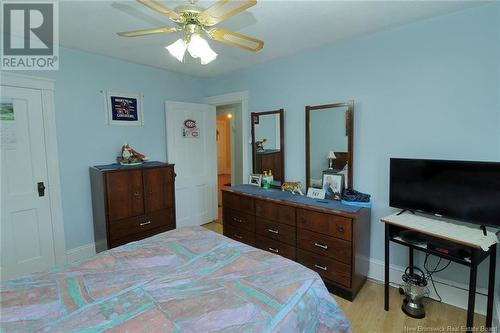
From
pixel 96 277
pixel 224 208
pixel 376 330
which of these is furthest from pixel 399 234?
pixel 96 277

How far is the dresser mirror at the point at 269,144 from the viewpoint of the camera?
322 centimetres

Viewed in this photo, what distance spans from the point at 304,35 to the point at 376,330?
254 centimetres

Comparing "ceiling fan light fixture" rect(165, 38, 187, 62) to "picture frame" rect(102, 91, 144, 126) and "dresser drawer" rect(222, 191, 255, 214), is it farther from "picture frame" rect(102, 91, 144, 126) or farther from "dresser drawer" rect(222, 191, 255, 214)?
"picture frame" rect(102, 91, 144, 126)

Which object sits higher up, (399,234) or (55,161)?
(55,161)

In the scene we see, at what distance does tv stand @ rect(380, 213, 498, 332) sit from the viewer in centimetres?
167

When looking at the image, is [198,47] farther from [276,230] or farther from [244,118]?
[244,118]

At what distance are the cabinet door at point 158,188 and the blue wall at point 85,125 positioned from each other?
0.54 m

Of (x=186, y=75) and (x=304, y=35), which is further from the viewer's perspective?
(x=186, y=75)

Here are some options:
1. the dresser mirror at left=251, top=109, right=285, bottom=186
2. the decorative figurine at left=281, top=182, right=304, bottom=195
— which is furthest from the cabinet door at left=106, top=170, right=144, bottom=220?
the decorative figurine at left=281, top=182, right=304, bottom=195

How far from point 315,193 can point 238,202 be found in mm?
908

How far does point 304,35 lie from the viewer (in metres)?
2.44

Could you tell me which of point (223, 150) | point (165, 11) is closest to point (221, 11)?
point (165, 11)

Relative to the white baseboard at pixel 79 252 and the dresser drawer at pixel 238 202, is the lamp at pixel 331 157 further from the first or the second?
the white baseboard at pixel 79 252

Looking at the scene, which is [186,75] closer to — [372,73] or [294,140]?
[294,140]
